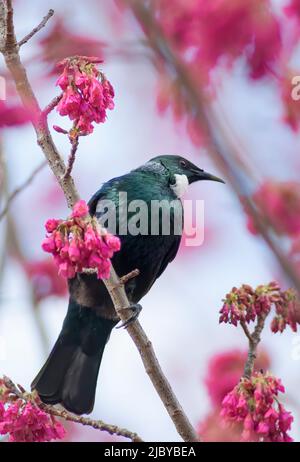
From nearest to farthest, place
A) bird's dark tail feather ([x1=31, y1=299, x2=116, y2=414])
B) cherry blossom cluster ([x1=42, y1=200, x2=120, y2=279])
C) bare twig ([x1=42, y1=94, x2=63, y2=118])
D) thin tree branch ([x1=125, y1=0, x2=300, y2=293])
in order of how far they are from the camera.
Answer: thin tree branch ([x1=125, y1=0, x2=300, y2=293]), cherry blossom cluster ([x1=42, y1=200, x2=120, y2=279]), bare twig ([x1=42, y1=94, x2=63, y2=118]), bird's dark tail feather ([x1=31, y1=299, x2=116, y2=414])

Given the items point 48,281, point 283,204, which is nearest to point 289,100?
point 283,204

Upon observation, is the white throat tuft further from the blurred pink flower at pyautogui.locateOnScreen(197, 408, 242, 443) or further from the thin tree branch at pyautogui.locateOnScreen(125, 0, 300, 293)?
the thin tree branch at pyautogui.locateOnScreen(125, 0, 300, 293)

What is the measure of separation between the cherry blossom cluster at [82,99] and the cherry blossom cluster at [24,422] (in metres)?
0.88

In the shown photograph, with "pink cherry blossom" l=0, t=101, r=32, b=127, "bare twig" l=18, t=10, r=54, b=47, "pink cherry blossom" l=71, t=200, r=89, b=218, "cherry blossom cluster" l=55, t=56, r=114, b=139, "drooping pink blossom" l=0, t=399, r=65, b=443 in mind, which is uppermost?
"pink cherry blossom" l=0, t=101, r=32, b=127

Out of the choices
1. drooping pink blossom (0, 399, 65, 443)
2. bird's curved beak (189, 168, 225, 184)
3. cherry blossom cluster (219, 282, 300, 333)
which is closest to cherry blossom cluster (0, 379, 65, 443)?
drooping pink blossom (0, 399, 65, 443)

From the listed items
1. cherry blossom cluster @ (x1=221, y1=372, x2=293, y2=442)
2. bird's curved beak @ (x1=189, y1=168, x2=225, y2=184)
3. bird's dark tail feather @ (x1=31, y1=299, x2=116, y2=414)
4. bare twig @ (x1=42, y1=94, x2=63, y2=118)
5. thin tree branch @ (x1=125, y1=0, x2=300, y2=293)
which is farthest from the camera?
bird's curved beak @ (x1=189, y1=168, x2=225, y2=184)

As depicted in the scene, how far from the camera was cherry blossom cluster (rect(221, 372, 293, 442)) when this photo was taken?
2.22 meters

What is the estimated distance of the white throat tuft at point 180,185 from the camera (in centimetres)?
402

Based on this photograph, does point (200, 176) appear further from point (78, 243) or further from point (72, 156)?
point (78, 243)

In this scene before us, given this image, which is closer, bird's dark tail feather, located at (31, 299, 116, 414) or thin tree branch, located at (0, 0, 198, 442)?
thin tree branch, located at (0, 0, 198, 442)

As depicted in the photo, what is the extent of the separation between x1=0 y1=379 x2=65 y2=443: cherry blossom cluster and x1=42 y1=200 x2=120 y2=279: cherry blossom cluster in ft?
1.91

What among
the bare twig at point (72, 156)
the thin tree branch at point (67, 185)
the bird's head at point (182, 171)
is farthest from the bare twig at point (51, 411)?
the bird's head at point (182, 171)

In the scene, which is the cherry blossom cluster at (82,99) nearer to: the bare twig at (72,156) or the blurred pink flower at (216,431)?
the bare twig at (72,156)

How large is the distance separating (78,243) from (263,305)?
80cm
